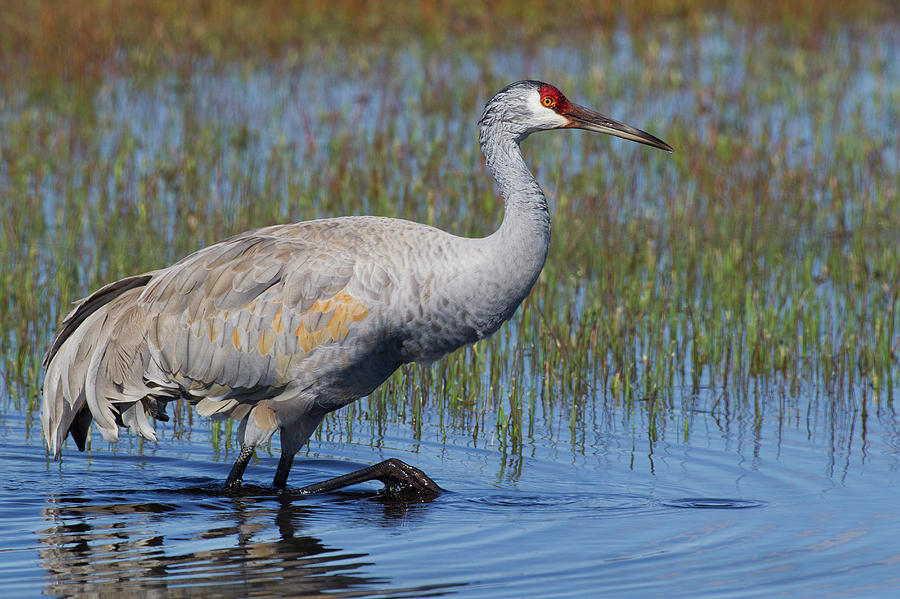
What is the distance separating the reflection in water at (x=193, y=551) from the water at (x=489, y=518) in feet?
0.04

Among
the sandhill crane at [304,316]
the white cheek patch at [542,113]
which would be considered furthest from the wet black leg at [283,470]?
the white cheek patch at [542,113]

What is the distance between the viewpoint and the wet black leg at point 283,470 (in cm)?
608

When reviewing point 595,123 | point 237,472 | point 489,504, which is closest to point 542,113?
point 595,123

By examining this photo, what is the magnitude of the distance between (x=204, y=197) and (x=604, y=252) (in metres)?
2.73

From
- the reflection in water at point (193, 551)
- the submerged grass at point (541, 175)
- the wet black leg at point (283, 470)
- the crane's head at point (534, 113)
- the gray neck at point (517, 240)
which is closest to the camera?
the reflection in water at point (193, 551)

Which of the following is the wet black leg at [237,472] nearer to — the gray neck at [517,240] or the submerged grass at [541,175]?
the submerged grass at [541,175]

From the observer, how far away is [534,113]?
19.5 feet

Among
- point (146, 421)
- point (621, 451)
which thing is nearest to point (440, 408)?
point (621, 451)

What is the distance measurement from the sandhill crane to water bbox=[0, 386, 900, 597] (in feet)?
0.88

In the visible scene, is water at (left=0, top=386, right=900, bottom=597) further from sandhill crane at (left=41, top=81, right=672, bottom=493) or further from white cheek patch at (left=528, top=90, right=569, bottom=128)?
white cheek patch at (left=528, top=90, right=569, bottom=128)

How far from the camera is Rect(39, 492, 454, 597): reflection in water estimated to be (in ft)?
15.8

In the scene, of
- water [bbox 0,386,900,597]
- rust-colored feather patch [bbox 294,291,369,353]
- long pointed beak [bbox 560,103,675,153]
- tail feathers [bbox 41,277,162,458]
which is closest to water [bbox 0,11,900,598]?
water [bbox 0,386,900,597]

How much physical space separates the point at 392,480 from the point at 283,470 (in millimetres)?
465

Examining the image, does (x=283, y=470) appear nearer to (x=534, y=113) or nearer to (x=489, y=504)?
(x=489, y=504)
